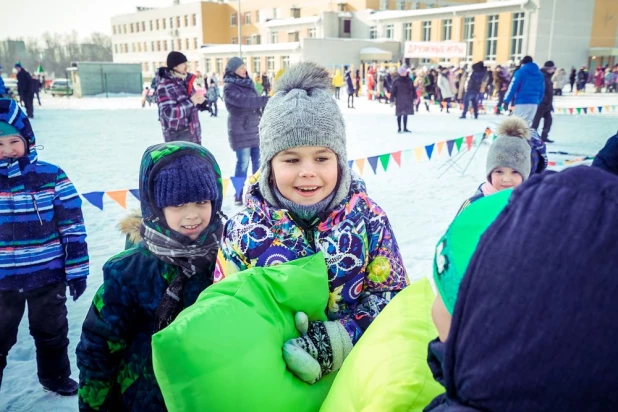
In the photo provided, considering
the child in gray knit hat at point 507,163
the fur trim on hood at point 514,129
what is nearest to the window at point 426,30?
the fur trim on hood at point 514,129

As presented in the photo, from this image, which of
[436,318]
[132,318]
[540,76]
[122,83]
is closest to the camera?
[436,318]

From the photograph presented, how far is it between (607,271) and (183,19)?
74496 millimetres

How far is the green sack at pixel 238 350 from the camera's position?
0.96 m

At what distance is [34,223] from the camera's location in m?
2.57

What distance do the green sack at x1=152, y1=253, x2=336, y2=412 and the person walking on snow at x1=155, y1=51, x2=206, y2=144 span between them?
505 cm

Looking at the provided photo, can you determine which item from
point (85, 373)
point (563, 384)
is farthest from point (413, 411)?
point (85, 373)

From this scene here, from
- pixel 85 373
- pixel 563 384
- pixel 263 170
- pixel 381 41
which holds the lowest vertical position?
pixel 85 373

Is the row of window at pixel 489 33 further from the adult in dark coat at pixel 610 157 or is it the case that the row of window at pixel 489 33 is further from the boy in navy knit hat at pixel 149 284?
the boy in navy knit hat at pixel 149 284

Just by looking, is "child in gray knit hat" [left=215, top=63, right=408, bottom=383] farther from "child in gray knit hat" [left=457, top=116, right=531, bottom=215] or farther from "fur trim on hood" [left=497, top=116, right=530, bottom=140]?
"fur trim on hood" [left=497, top=116, right=530, bottom=140]

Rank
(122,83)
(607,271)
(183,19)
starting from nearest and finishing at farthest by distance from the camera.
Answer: (607,271), (122,83), (183,19)

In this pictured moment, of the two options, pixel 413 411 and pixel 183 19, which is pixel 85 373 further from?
pixel 183 19

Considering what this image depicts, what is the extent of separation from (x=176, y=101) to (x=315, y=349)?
17.1 ft

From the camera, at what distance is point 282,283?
122cm

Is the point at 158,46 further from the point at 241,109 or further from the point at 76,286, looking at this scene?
the point at 76,286
